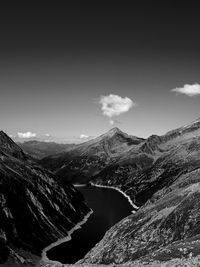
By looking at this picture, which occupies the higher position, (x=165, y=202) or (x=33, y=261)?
(x=165, y=202)

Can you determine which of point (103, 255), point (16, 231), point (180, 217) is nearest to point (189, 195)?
point (180, 217)

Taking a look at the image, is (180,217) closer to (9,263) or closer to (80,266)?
(80,266)

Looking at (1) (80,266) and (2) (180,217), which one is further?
(2) (180,217)

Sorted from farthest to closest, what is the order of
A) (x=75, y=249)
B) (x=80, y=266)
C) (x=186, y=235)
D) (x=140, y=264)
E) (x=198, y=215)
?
(x=75, y=249) < (x=198, y=215) < (x=186, y=235) < (x=80, y=266) < (x=140, y=264)

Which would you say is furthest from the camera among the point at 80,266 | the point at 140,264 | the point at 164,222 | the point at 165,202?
the point at 165,202

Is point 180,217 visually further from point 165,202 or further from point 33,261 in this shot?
point 33,261

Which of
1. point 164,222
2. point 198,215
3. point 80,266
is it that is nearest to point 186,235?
point 198,215

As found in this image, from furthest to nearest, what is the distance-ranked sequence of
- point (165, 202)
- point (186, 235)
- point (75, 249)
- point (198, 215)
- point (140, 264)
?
point (75, 249) → point (165, 202) → point (198, 215) → point (186, 235) → point (140, 264)

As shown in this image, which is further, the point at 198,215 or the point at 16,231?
the point at 16,231

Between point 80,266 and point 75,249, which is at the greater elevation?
point 80,266
